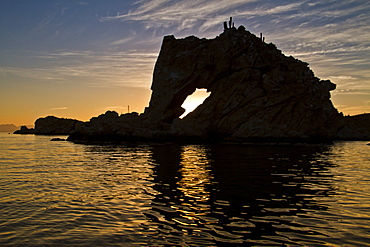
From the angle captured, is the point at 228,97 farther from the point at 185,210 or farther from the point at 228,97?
the point at 185,210

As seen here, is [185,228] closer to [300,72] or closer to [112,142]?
[112,142]

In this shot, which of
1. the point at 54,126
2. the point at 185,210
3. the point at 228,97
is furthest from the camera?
the point at 54,126

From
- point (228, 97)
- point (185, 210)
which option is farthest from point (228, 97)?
point (185, 210)

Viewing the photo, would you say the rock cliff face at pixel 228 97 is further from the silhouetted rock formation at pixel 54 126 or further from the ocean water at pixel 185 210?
the silhouetted rock formation at pixel 54 126

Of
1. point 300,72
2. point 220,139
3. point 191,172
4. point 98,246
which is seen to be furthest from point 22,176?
point 300,72

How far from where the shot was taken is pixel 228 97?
58031 millimetres

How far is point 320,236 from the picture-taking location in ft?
24.5

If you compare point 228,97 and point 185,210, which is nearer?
point 185,210

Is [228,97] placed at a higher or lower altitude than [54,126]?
higher

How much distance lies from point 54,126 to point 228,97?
9678 cm

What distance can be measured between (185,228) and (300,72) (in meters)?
58.1

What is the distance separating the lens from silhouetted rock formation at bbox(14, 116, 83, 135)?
12575cm

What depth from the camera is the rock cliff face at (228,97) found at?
52000mm

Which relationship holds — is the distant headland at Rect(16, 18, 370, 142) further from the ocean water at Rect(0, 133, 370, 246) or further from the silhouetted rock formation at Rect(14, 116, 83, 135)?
the silhouetted rock formation at Rect(14, 116, 83, 135)
